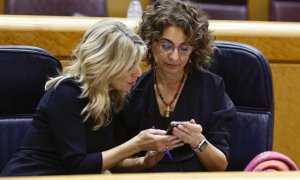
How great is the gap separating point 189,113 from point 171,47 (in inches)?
4.7

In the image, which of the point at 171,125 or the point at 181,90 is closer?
the point at 171,125

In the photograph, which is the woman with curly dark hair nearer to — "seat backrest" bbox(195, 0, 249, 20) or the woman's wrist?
the woman's wrist

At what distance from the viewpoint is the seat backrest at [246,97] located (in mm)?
1053

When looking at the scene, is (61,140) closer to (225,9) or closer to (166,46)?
(166,46)

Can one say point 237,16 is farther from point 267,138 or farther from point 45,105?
point 45,105

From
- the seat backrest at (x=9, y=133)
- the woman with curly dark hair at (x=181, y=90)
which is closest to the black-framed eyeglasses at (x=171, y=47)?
the woman with curly dark hair at (x=181, y=90)

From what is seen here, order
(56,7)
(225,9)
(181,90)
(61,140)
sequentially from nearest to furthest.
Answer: (61,140) → (181,90) → (56,7) → (225,9)

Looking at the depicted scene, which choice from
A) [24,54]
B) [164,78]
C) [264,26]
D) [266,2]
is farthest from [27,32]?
[266,2]

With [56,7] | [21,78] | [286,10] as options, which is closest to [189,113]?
[21,78]

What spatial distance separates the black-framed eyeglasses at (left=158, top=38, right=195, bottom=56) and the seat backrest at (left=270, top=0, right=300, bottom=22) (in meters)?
1.01

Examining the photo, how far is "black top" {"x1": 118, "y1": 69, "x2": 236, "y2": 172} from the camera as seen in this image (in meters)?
1.01

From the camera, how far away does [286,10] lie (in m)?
1.94

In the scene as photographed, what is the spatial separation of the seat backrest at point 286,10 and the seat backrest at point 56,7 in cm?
58

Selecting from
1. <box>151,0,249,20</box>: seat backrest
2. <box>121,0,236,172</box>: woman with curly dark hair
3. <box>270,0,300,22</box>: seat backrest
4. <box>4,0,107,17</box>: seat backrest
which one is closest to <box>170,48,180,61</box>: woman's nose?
<box>121,0,236,172</box>: woman with curly dark hair
